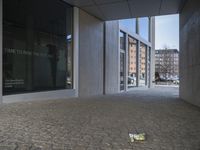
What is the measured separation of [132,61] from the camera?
674 inches

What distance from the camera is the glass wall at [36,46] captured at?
274 inches

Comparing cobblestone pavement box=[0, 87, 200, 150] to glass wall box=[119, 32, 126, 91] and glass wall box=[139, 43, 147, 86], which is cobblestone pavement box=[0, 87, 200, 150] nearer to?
glass wall box=[119, 32, 126, 91]

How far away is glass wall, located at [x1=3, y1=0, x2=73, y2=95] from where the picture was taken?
6.96 metres

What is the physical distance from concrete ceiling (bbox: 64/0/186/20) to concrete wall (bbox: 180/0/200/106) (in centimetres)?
71

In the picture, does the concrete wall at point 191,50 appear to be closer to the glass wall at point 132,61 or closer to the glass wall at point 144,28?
the glass wall at point 132,61

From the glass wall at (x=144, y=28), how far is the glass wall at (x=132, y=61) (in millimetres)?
2220

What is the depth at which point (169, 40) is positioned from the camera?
5541 cm

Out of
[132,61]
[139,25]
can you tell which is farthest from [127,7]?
[139,25]

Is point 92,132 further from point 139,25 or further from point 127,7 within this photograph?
point 139,25

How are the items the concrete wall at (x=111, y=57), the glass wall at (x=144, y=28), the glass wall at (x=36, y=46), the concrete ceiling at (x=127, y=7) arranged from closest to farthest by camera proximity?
the glass wall at (x=36, y=46), the concrete ceiling at (x=127, y=7), the concrete wall at (x=111, y=57), the glass wall at (x=144, y=28)

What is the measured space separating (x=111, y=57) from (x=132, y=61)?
428cm

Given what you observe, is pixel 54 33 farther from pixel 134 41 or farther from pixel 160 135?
pixel 134 41

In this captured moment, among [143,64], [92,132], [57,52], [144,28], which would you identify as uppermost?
[144,28]

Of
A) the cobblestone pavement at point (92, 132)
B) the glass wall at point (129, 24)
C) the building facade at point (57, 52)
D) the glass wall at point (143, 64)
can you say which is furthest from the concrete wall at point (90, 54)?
the glass wall at point (143, 64)
